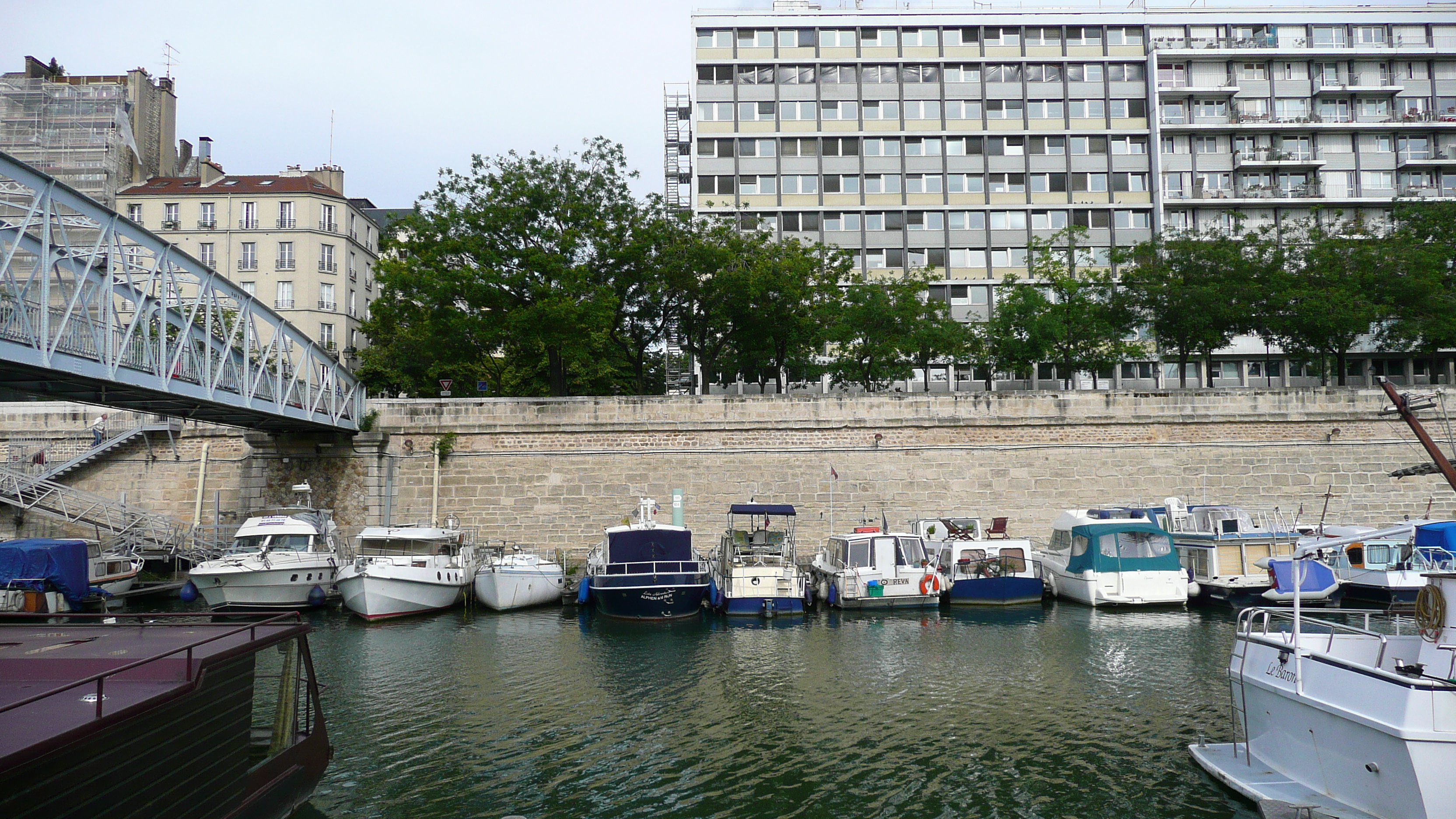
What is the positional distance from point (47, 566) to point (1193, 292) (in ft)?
Answer: 120

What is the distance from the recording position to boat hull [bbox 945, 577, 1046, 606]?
2386cm

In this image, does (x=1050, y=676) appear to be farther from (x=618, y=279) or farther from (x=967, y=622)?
(x=618, y=279)

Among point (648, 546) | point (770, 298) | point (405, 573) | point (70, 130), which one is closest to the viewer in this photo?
point (405, 573)

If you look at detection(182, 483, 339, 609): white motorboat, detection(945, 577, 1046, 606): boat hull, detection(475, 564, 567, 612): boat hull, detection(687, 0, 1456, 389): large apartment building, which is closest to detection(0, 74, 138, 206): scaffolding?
detection(687, 0, 1456, 389): large apartment building

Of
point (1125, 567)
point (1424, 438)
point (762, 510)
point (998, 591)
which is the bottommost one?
point (998, 591)

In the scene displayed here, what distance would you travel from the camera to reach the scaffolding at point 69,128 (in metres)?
47.2

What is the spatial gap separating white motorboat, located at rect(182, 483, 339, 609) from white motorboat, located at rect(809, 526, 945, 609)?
13.0 metres

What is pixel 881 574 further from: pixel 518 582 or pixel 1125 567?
pixel 518 582

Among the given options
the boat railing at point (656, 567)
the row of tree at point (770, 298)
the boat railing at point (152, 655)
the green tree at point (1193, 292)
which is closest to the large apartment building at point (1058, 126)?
the row of tree at point (770, 298)

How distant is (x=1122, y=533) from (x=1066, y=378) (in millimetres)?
16354

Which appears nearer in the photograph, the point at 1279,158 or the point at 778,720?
the point at 778,720

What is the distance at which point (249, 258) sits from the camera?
157ft

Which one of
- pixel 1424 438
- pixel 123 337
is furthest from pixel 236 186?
pixel 1424 438

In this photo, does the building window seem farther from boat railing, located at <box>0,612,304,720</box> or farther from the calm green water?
boat railing, located at <box>0,612,304,720</box>
